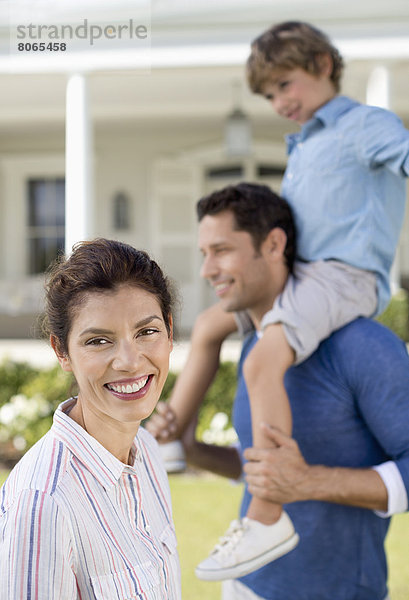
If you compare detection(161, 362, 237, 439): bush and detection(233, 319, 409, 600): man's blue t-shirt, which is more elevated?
detection(233, 319, 409, 600): man's blue t-shirt

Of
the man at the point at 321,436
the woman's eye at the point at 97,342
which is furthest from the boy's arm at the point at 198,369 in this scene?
the woman's eye at the point at 97,342

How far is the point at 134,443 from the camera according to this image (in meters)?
1.43

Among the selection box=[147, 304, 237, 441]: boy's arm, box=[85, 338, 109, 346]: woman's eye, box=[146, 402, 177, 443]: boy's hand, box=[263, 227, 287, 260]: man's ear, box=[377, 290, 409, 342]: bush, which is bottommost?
Result: box=[377, 290, 409, 342]: bush

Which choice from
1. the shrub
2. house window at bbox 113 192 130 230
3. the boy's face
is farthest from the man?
house window at bbox 113 192 130 230

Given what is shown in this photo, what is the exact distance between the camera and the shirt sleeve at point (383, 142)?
2086 mm

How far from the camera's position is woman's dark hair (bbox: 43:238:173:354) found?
1.23 m

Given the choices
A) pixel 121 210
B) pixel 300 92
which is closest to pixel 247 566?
pixel 300 92

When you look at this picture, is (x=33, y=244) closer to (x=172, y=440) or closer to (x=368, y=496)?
(x=172, y=440)

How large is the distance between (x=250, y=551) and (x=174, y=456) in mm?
530

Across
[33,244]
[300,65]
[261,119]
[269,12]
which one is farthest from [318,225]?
[33,244]

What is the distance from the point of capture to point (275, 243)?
87.2 inches

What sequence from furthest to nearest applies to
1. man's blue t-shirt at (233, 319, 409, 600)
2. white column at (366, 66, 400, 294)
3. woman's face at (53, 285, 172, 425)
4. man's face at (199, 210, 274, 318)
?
1. white column at (366, 66, 400, 294)
2. man's face at (199, 210, 274, 318)
3. man's blue t-shirt at (233, 319, 409, 600)
4. woman's face at (53, 285, 172, 425)

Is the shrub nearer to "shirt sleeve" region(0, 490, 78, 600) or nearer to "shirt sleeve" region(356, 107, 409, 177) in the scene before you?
"shirt sleeve" region(356, 107, 409, 177)

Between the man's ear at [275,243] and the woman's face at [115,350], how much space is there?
959 mm
